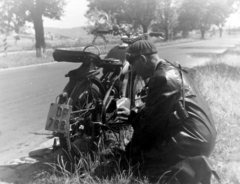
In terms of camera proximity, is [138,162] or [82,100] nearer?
[138,162]

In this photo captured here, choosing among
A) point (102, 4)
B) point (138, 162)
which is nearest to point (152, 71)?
point (138, 162)

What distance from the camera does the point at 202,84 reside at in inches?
293

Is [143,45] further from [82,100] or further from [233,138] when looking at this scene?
[233,138]

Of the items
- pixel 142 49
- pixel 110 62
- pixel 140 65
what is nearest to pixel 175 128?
pixel 140 65

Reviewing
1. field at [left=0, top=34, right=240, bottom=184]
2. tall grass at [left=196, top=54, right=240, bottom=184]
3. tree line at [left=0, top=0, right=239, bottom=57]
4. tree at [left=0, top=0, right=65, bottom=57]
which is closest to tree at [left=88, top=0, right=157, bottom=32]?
tree line at [left=0, top=0, right=239, bottom=57]

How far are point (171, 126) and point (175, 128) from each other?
42 mm

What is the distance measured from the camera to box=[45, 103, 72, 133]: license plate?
329 cm

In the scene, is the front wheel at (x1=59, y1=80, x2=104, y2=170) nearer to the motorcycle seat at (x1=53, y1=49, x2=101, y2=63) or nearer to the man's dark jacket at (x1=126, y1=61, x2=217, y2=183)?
the motorcycle seat at (x1=53, y1=49, x2=101, y2=63)

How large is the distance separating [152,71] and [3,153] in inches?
95.0

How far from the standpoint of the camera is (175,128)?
121 inches

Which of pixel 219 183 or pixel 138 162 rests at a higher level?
pixel 138 162

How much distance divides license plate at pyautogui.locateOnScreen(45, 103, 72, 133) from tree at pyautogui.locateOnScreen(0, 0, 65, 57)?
1655cm

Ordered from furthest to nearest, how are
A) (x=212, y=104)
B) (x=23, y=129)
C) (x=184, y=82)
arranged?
(x=212, y=104), (x=23, y=129), (x=184, y=82)

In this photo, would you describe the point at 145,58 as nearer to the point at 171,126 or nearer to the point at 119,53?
the point at 171,126
